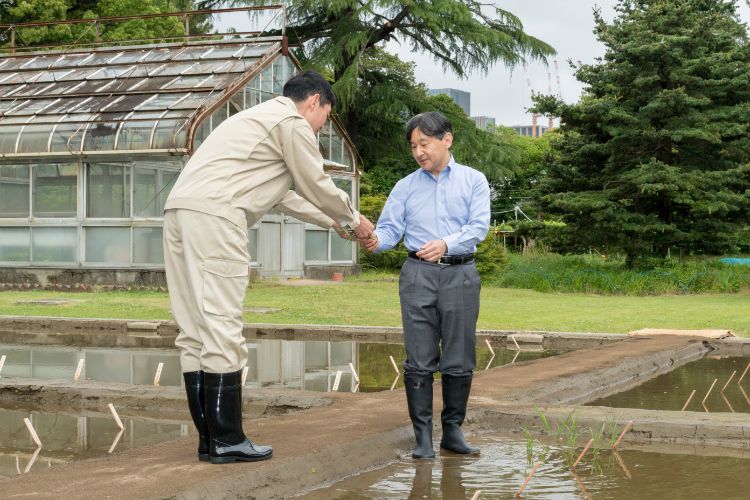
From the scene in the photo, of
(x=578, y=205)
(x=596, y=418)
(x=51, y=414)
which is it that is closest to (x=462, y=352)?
→ (x=596, y=418)

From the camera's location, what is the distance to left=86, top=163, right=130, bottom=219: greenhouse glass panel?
22328 mm

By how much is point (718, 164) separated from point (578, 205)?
3.33 meters

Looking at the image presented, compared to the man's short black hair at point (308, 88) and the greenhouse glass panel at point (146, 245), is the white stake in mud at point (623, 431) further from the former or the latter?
the greenhouse glass panel at point (146, 245)

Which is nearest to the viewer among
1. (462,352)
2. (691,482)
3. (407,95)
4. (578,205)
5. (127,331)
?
(691,482)

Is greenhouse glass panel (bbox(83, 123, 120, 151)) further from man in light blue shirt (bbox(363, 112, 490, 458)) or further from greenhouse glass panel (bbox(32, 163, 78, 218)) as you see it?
man in light blue shirt (bbox(363, 112, 490, 458))

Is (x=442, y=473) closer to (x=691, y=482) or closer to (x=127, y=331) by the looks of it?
(x=691, y=482)

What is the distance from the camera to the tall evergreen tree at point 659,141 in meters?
21.7

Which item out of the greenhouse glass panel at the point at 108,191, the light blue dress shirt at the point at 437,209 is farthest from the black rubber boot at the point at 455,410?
the greenhouse glass panel at the point at 108,191

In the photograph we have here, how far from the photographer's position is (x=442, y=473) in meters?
5.14

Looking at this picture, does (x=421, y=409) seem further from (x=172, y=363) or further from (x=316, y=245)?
(x=316, y=245)

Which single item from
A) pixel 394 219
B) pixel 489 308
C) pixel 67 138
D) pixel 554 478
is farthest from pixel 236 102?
pixel 554 478

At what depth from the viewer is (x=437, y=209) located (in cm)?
561

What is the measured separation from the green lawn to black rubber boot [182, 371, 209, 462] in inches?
358

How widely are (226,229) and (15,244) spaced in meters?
19.8
